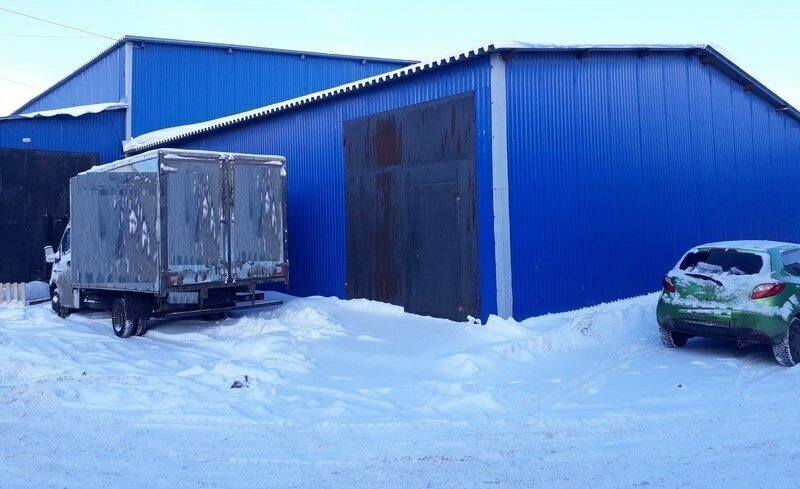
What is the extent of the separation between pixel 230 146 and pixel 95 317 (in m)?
6.37

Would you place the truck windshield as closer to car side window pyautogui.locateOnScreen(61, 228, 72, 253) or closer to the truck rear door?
car side window pyautogui.locateOnScreen(61, 228, 72, 253)

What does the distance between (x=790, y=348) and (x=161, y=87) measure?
75.2 ft

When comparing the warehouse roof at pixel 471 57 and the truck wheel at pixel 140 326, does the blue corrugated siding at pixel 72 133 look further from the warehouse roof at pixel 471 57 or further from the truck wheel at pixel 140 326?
the truck wheel at pixel 140 326

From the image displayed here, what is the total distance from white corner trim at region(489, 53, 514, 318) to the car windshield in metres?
2.90

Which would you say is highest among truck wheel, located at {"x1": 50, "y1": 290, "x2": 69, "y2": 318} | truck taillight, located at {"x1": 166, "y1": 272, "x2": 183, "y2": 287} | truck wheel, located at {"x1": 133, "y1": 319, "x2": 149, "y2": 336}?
truck taillight, located at {"x1": 166, "y1": 272, "x2": 183, "y2": 287}

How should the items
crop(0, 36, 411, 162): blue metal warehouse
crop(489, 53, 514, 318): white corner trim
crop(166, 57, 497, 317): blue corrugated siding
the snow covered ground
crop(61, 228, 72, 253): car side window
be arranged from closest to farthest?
1. the snow covered ground
2. crop(489, 53, 514, 318): white corner trim
3. crop(166, 57, 497, 317): blue corrugated siding
4. crop(61, 228, 72, 253): car side window
5. crop(0, 36, 411, 162): blue metal warehouse

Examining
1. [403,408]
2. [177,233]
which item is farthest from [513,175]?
[177,233]

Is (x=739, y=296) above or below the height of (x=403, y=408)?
above

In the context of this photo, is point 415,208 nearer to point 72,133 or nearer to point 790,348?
point 790,348

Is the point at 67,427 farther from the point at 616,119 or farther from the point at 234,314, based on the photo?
the point at 616,119

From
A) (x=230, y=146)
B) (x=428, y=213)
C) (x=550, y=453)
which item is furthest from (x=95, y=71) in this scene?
(x=550, y=453)

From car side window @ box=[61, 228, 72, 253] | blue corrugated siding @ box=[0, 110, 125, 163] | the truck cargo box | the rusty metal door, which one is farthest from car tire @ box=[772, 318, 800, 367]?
blue corrugated siding @ box=[0, 110, 125, 163]

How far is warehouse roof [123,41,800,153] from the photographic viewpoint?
12320mm

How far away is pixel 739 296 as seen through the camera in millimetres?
9375
